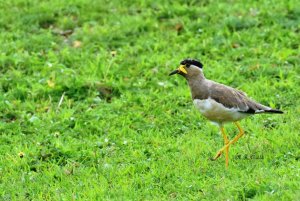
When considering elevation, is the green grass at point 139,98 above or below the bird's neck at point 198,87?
below

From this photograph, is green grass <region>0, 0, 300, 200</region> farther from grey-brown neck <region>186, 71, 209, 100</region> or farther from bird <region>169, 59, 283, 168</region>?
grey-brown neck <region>186, 71, 209, 100</region>

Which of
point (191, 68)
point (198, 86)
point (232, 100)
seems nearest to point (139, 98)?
point (191, 68)

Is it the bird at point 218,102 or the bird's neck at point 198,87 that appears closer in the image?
the bird at point 218,102

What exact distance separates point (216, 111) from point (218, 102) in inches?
3.9

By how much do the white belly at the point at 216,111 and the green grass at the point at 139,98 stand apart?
1.48ft

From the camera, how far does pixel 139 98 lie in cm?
1055

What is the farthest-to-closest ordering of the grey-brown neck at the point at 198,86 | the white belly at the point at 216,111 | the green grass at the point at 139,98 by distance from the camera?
the grey-brown neck at the point at 198,86 < the white belly at the point at 216,111 < the green grass at the point at 139,98

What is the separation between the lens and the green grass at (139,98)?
7852 millimetres

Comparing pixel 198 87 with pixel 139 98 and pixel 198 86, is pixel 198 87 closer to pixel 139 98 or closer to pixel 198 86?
pixel 198 86

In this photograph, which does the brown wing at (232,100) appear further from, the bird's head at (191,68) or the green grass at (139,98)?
the green grass at (139,98)

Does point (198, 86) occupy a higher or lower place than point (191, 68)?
lower

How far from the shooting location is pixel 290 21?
12562mm

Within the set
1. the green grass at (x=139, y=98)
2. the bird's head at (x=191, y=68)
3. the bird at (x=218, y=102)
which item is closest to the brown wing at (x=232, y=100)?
the bird at (x=218, y=102)

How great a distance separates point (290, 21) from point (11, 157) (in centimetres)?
576
